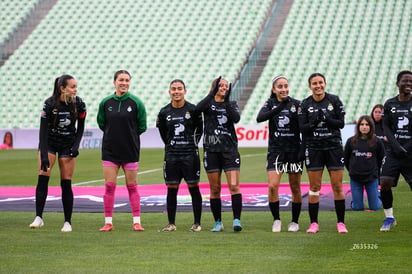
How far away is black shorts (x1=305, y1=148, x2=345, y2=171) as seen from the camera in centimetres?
961

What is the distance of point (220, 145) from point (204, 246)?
1954 mm

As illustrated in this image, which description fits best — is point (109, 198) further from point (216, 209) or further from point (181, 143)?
point (216, 209)

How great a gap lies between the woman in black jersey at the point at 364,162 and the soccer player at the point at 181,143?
326 cm

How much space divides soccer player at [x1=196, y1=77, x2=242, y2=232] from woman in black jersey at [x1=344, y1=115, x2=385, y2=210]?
3.06 meters

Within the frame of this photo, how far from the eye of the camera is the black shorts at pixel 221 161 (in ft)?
32.5

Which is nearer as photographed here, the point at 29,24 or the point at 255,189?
the point at 255,189

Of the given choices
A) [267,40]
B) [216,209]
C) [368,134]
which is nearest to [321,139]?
[216,209]

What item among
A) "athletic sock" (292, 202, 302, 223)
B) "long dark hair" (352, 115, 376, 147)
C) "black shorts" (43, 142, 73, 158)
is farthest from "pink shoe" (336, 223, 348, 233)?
"black shorts" (43, 142, 73, 158)

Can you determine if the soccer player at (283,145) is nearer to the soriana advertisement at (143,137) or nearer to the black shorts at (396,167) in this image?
the black shorts at (396,167)

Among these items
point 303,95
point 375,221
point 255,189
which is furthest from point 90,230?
point 303,95

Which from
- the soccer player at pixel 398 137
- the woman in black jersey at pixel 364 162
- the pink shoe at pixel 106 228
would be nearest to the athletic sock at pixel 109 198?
the pink shoe at pixel 106 228

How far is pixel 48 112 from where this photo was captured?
10.2 metres

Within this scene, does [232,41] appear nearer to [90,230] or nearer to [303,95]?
[303,95]

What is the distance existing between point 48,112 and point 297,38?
28.5 metres
